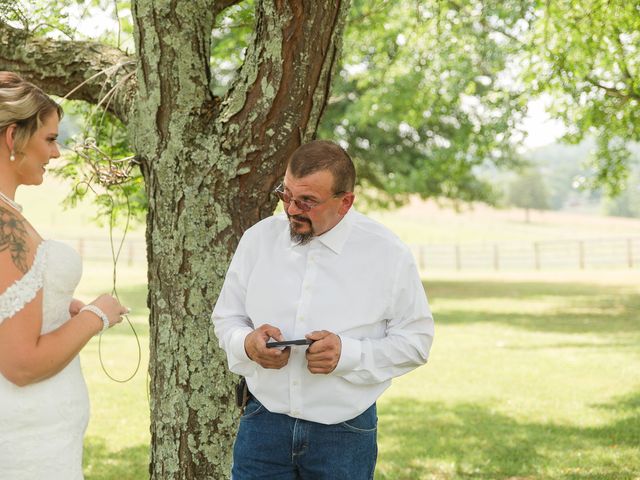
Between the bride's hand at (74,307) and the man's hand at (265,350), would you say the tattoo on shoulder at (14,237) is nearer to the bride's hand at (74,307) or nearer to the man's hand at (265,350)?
the bride's hand at (74,307)

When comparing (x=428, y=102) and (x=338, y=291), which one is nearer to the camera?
(x=338, y=291)

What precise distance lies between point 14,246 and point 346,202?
1220 mm

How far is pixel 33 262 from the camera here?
2.73 m

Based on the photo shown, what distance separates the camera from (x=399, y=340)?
3213 millimetres

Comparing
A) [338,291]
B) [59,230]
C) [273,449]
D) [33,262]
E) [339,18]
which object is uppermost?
[339,18]

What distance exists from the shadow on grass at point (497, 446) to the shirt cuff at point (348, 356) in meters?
4.10

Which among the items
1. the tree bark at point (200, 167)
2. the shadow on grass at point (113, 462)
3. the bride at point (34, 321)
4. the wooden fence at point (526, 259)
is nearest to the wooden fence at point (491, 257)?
the wooden fence at point (526, 259)

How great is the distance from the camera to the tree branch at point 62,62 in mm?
5211

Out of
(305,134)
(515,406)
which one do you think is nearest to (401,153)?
(515,406)

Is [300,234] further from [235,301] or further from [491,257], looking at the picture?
[491,257]

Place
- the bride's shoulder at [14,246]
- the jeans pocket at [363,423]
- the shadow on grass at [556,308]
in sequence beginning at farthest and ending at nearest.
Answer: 1. the shadow on grass at [556,308]
2. the jeans pocket at [363,423]
3. the bride's shoulder at [14,246]

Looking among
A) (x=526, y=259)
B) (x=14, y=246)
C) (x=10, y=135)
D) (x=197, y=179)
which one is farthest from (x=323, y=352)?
(x=526, y=259)

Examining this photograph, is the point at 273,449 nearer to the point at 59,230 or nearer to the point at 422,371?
the point at 422,371

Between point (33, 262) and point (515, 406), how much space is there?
8376 millimetres
